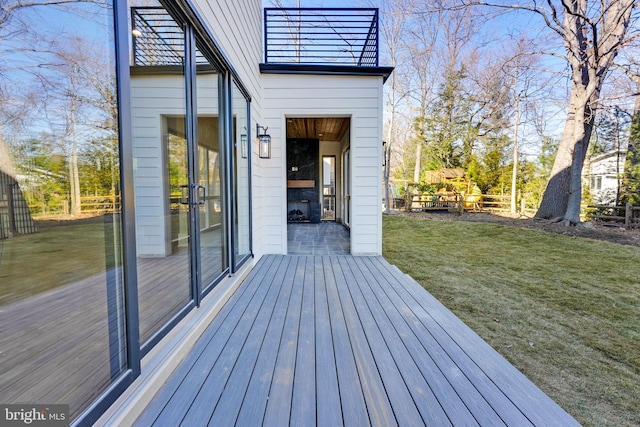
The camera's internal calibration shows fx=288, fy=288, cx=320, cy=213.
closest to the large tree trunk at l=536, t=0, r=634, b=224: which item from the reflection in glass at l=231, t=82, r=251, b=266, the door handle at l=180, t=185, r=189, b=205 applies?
the reflection in glass at l=231, t=82, r=251, b=266

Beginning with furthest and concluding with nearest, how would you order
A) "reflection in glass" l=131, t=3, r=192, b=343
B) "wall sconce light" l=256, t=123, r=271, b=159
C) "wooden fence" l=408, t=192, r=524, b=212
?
"wooden fence" l=408, t=192, r=524, b=212 → "wall sconce light" l=256, t=123, r=271, b=159 → "reflection in glass" l=131, t=3, r=192, b=343

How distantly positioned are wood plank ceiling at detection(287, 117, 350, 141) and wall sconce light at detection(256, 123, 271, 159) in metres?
1.36

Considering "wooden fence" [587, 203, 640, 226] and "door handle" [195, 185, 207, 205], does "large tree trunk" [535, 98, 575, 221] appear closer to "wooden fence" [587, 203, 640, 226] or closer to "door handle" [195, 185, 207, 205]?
"wooden fence" [587, 203, 640, 226]

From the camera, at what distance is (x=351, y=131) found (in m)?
4.61

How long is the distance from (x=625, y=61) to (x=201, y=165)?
9096mm

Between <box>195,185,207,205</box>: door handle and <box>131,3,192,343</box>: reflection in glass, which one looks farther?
<box>195,185,207,205</box>: door handle

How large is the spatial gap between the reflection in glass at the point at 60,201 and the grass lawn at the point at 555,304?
2602 mm

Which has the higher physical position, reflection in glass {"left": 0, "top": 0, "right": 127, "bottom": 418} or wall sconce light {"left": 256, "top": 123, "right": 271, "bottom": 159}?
wall sconce light {"left": 256, "top": 123, "right": 271, "bottom": 159}

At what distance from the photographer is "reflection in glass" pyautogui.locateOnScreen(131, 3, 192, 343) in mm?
1755

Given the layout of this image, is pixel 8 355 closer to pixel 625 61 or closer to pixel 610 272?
pixel 610 272

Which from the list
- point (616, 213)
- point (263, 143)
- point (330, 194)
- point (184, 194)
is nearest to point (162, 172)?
point (184, 194)

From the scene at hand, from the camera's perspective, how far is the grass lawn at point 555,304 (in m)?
1.92

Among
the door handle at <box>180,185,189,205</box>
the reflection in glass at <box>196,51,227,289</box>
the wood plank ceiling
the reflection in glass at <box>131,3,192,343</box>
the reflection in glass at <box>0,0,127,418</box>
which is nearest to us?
the reflection in glass at <box>0,0,127,418</box>

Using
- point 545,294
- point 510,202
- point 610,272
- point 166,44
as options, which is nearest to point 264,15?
point 166,44
